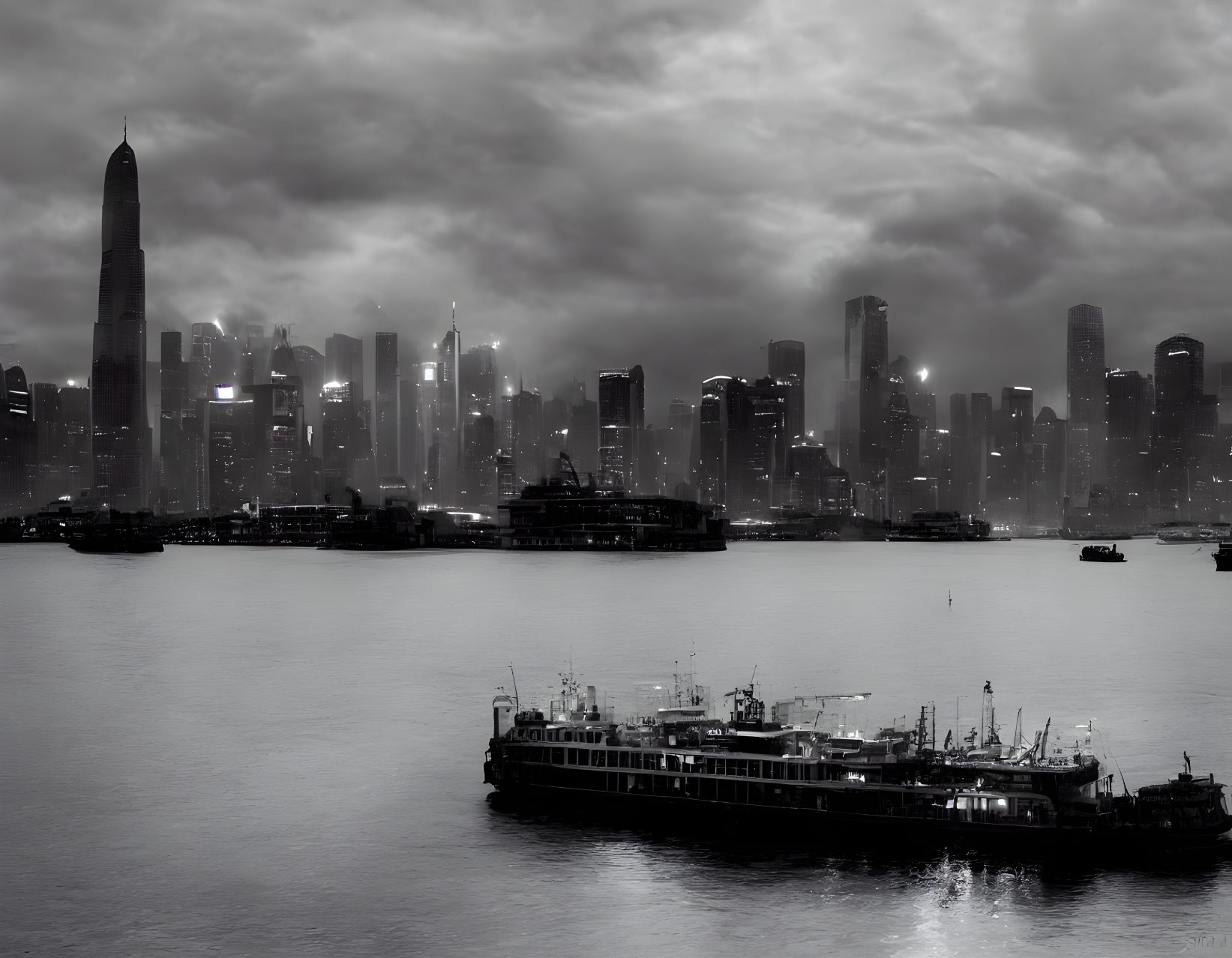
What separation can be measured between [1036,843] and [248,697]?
142ft

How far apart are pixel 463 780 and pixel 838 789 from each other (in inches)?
588

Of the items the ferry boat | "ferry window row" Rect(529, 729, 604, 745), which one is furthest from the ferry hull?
"ferry window row" Rect(529, 729, 604, 745)

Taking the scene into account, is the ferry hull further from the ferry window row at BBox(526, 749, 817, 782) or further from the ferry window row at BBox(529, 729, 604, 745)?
the ferry window row at BBox(529, 729, 604, 745)

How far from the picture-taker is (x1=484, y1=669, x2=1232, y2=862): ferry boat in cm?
3622

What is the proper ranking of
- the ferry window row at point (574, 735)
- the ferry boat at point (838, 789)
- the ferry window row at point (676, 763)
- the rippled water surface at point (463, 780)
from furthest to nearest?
1. the ferry window row at point (574, 735)
2. the ferry window row at point (676, 763)
3. the ferry boat at point (838, 789)
4. the rippled water surface at point (463, 780)

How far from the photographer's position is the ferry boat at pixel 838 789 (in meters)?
36.2

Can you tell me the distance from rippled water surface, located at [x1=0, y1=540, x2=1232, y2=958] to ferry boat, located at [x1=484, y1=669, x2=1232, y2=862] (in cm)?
148

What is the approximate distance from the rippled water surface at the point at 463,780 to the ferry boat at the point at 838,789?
4.86ft

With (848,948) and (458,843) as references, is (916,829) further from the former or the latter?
(458,843)

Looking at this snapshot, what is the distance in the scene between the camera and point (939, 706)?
5822cm

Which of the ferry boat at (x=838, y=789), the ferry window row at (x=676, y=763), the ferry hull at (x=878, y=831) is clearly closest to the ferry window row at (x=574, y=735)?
the ferry boat at (x=838, y=789)

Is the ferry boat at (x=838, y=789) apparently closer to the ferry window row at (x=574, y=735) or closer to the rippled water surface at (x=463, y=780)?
the ferry window row at (x=574, y=735)

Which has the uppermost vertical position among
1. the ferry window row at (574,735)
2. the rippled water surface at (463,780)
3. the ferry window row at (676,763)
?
the ferry window row at (574,735)

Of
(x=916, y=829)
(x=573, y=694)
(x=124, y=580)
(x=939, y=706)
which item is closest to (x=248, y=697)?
(x=573, y=694)
